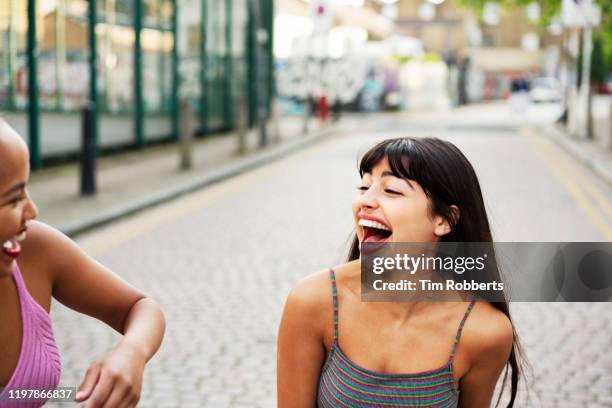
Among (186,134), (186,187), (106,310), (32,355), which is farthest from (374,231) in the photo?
(186,134)

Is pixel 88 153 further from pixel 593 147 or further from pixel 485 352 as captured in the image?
pixel 593 147

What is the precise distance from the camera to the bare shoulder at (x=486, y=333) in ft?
7.10

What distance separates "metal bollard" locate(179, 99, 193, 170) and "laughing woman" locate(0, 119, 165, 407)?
12531 mm

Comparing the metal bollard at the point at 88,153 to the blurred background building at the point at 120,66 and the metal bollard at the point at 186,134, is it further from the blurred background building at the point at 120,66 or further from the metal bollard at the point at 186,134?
the metal bollard at the point at 186,134

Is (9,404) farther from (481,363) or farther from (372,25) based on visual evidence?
(372,25)

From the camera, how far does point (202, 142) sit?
2094 centimetres

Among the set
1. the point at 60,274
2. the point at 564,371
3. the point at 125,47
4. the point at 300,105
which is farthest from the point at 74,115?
the point at 300,105

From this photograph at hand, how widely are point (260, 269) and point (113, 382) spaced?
5.94 metres

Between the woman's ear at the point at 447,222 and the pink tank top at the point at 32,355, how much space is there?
0.83 meters

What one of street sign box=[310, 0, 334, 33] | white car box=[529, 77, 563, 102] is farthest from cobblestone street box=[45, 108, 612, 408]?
white car box=[529, 77, 563, 102]

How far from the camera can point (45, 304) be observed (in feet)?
6.42

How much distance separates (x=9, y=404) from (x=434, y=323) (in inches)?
36.1

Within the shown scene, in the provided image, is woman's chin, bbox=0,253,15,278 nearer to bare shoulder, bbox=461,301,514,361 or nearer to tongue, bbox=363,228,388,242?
tongue, bbox=363,228,388,242

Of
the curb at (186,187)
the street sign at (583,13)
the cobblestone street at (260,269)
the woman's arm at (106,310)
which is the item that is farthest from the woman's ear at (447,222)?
the street sign at (583,13)
